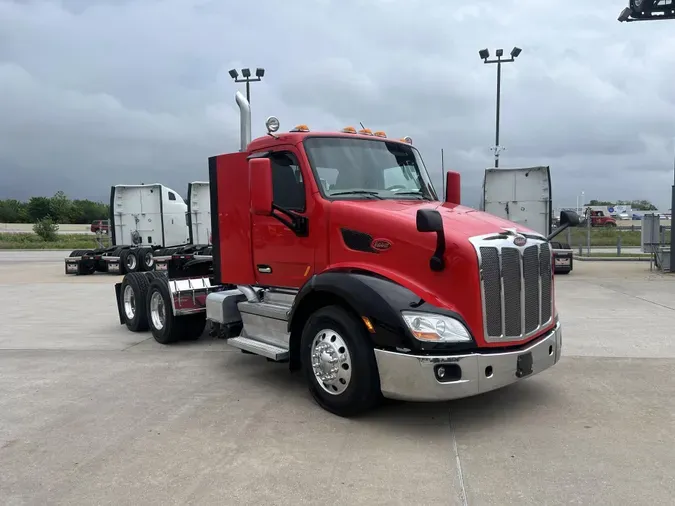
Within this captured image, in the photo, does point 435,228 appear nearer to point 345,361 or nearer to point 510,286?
point 510,286

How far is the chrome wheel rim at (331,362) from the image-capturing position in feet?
15.7

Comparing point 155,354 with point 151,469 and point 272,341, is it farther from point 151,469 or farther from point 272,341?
point 151,469

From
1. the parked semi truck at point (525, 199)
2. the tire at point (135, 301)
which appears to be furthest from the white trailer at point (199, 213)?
the tire at point (135, 301)

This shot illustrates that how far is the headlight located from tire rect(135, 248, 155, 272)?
1724cm

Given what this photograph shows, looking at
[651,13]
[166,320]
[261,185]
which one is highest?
[651,13]

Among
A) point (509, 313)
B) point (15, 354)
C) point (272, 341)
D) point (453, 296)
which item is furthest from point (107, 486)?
point (15, 354)

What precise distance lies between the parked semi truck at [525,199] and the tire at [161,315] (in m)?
12.3

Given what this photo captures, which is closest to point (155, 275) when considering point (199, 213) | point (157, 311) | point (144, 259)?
point (157, 311)

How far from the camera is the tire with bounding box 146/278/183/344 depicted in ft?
26.0

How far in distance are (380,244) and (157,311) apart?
488 centimetres

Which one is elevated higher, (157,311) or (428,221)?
(428,221)

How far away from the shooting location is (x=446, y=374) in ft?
14.1

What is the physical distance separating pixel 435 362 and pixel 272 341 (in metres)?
2.09

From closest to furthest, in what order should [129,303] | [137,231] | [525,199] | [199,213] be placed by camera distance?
[129,303], [525,199], [199,213], [137,231]
